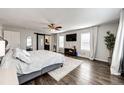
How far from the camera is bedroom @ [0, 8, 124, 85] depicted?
2469 mm

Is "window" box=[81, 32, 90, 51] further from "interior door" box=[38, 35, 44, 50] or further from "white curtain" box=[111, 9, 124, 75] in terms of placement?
"interior door" box=[38, 35, 44, 50]

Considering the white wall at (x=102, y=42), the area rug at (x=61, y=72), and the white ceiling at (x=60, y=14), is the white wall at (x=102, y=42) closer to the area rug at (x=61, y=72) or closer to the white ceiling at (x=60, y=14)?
the white ceiling at (x=60, y=14)

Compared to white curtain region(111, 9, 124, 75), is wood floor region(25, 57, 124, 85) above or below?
below

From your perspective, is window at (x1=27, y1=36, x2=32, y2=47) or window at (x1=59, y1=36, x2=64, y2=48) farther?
window at (x1=59, y1=36, x2=64, y2=48)

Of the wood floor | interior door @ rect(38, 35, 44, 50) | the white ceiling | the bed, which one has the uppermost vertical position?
the white ceiling

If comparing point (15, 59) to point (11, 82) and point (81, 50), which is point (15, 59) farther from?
point (81, 50)

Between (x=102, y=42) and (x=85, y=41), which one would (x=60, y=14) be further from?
(x=85, y=41)

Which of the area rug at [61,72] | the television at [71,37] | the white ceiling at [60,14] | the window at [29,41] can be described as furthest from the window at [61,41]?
the area rug at [61,72]

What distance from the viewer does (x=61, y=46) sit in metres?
9.41

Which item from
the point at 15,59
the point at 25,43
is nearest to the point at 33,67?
the point at 15,59

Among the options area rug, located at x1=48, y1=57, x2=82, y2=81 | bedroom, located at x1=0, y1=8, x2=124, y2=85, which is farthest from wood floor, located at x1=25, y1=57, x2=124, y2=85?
area rug, located at x1=48, y1=57, x2=82, y2=81

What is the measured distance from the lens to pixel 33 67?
2457 mm
